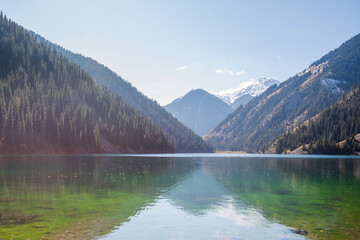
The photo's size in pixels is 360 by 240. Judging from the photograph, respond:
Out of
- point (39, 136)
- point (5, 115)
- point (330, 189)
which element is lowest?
point (330, 189)

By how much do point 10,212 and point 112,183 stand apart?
77.6 ft

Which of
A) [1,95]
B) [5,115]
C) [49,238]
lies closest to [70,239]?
[49,238]

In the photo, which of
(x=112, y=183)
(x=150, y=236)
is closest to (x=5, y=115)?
(x=112, y=183)

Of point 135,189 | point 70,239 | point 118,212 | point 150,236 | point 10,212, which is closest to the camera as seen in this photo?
point 70,239

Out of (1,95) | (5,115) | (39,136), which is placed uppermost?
(1,95)

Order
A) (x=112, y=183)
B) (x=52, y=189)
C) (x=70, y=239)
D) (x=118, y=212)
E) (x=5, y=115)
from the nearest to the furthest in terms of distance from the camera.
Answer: (x=70, y=239)
(x=118, y=212)
(x=52, y=189)
(x=112, y=183)
(x=5, y=115)

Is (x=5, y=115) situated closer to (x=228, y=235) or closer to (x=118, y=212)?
(x=118, y=212)

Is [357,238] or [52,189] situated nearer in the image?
[357,238]

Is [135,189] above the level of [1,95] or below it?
below

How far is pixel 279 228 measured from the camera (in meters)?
23.6

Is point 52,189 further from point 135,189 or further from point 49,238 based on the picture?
point 49,238

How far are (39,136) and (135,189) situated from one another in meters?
Answer: 155

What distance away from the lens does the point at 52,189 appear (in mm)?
41188

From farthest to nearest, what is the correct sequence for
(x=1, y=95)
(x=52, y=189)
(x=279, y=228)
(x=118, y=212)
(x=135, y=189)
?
(x=1, y=95)
(x=135, y=189)
(x=52, y=189)
(x=118, y=212)
(x=279, y=228)
